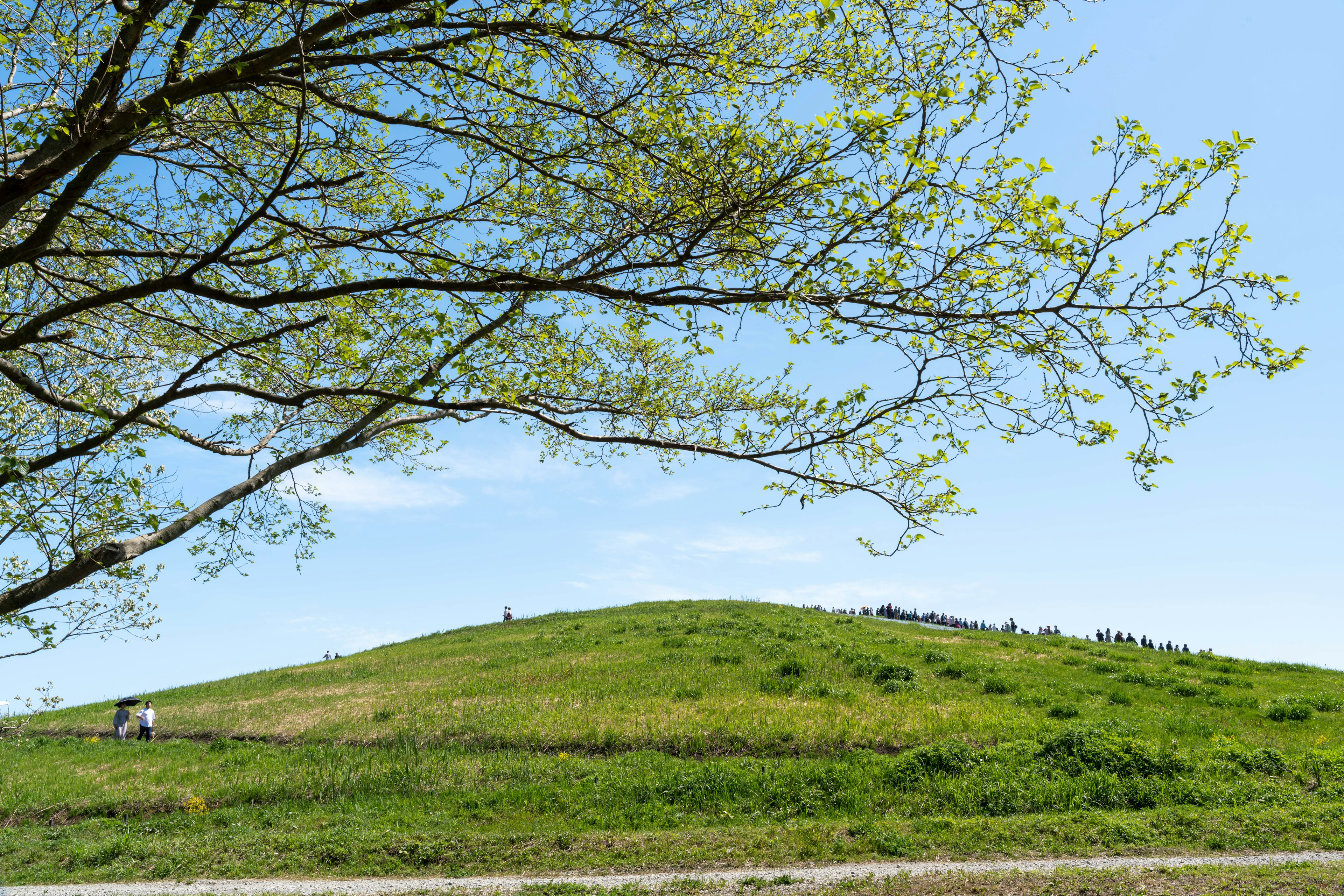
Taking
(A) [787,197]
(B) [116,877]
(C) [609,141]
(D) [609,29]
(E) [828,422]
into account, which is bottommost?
(B) [116,877]

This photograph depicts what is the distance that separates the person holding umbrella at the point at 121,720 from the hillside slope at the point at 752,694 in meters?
1.36

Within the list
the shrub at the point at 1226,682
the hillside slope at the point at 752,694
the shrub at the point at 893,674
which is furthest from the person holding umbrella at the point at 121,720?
the shrub at the point at 1226,682

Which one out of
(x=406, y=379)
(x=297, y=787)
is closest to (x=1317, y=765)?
(x=406, y=379)

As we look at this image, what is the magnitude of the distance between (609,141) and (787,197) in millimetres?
2453

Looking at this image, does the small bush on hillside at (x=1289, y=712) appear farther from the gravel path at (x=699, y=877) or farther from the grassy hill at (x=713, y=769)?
the gravel path at (x=699, y=877)

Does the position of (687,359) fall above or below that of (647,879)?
above

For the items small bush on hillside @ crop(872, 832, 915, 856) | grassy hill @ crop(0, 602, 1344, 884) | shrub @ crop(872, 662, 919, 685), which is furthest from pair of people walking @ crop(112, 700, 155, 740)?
small bush on hillside @ crop(872, 832, 915, 856)

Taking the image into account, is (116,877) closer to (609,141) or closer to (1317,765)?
(609,141)

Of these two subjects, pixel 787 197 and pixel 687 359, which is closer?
pixel 787 197

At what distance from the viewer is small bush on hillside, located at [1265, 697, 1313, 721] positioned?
53.0 ft

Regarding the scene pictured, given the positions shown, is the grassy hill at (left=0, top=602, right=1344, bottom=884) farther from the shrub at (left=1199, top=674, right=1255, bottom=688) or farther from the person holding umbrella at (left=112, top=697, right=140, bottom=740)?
the person holding umbrella at (left=112, top=697, right=140, bottom=740)

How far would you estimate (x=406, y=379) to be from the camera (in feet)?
32.5

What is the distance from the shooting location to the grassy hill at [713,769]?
10742 millimetres

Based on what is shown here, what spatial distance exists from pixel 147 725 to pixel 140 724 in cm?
196
